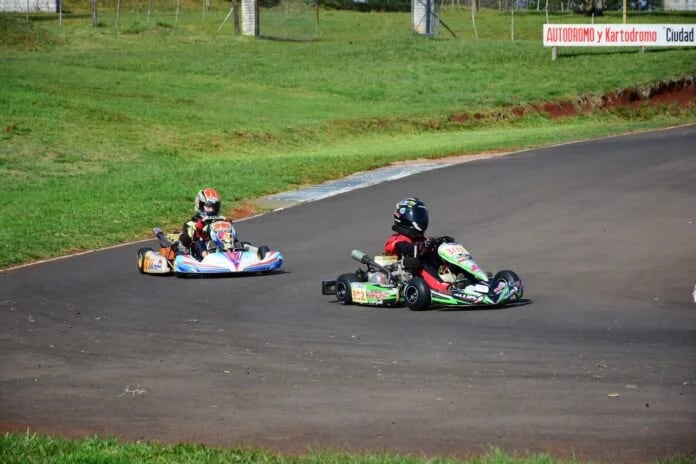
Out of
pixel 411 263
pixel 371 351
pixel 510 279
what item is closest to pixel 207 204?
pixel 411 263

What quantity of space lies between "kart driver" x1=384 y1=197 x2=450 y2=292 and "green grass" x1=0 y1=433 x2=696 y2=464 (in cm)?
661

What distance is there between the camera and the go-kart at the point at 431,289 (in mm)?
13766

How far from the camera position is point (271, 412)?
897 cm

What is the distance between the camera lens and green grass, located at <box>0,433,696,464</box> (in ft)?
24.3

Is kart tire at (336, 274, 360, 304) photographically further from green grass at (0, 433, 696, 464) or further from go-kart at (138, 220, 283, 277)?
green grass at (0, 433, 696, 464)

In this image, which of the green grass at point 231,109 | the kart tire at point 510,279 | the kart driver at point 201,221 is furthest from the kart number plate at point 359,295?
the green grass at point 231,109

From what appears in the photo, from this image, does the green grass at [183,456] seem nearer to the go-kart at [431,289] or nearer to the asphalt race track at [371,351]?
the asphalt race track at [371,351]

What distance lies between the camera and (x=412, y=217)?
14.7 meters

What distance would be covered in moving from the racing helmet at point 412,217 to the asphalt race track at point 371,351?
129 centimetres

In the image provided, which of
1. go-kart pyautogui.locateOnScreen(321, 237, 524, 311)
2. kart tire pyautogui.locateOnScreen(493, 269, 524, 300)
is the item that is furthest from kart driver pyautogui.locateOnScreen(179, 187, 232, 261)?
kart tire pyautogui.locateOnScreen(493, 269, 524, 300)

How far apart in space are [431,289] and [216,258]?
388cm

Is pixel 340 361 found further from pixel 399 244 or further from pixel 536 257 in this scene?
pixel 536 257

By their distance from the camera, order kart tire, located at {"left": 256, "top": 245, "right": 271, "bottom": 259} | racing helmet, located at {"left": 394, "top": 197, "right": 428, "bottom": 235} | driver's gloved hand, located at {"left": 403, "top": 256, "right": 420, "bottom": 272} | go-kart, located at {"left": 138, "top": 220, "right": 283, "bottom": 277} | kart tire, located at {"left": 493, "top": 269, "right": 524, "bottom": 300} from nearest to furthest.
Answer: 1. kart tire, located at {"left": 493, "top": 269, "right": 524, "bottom": 300}
2. driver's gloved hand, located at {"left": 403, "top": 256, "right": 420, "bottom": 272}
3. racing helmet, located at {"left": 394, "top": 197, "right": 428, "bottom": 235}
4. go-kart, located at {"left": 138, "top": 220, "right": 283, "bottom": 277}
5. kart tire, located at {"left": 256, "top": 245, "right": 271, "bottom": 259}

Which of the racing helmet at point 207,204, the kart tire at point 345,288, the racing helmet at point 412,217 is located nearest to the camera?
the kart tire at point 345,288
